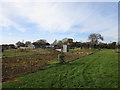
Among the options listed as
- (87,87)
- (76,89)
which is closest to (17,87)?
(76,89)

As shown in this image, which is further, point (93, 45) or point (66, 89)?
point (93, 45)

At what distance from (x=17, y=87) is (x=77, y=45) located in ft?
196

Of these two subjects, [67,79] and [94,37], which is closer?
[67,79]

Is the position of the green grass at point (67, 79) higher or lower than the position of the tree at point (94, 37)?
lower

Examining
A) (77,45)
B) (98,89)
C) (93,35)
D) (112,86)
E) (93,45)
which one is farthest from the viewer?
(93,35)

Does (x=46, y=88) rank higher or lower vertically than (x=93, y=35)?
lower

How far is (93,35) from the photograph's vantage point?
70562 mm

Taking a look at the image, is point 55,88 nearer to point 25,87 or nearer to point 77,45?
point 25,87

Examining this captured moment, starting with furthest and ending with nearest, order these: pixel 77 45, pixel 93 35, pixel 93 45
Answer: pixel 93 35 → pixel 77 45 → pixel 93 45

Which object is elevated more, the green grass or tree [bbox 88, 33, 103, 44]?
tree [bbox 88, 33, 103, 44]

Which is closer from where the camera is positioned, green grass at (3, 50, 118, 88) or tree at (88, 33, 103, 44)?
green grass at (3, 50, 118, 88)

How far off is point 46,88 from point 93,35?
226 feet

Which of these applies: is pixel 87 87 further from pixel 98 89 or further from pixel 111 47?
pixel 111 47

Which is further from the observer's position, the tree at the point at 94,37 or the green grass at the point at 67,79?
the tree at the point at 94,37
